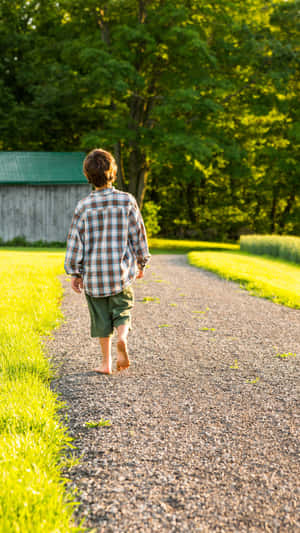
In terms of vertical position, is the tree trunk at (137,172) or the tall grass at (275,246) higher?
the tree trunk at (137,172)

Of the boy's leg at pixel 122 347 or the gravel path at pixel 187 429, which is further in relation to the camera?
the boy's leg at pixel 122 347

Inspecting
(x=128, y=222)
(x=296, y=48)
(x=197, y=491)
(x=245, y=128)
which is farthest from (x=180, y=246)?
(x=197, y=491)

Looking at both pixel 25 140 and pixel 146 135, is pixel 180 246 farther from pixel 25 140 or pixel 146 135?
pixel 25 140

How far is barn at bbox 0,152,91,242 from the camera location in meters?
23.8

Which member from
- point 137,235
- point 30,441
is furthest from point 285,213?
point 30,441

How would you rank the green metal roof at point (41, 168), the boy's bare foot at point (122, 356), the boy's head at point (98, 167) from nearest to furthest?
the boy's head at point (98, 167), the boy's bare foot at point (122, 356), the green metal roof at point (41, 168)

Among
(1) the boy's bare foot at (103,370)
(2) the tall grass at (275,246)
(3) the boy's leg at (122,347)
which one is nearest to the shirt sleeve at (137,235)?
(3) the boy's leg at (122,347)

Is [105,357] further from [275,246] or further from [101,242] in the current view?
[275,246]

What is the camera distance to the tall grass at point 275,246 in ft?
59.2

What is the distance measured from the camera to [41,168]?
24.7 metres

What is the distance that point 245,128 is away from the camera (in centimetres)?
2806

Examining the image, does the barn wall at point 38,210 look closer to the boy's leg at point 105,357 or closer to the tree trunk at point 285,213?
the tree trunk at point 285,213

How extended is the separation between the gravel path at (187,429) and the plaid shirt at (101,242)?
830mm

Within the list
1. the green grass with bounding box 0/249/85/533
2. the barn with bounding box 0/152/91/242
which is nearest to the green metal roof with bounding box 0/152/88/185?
the barn with bounding box 0/152/91/242
